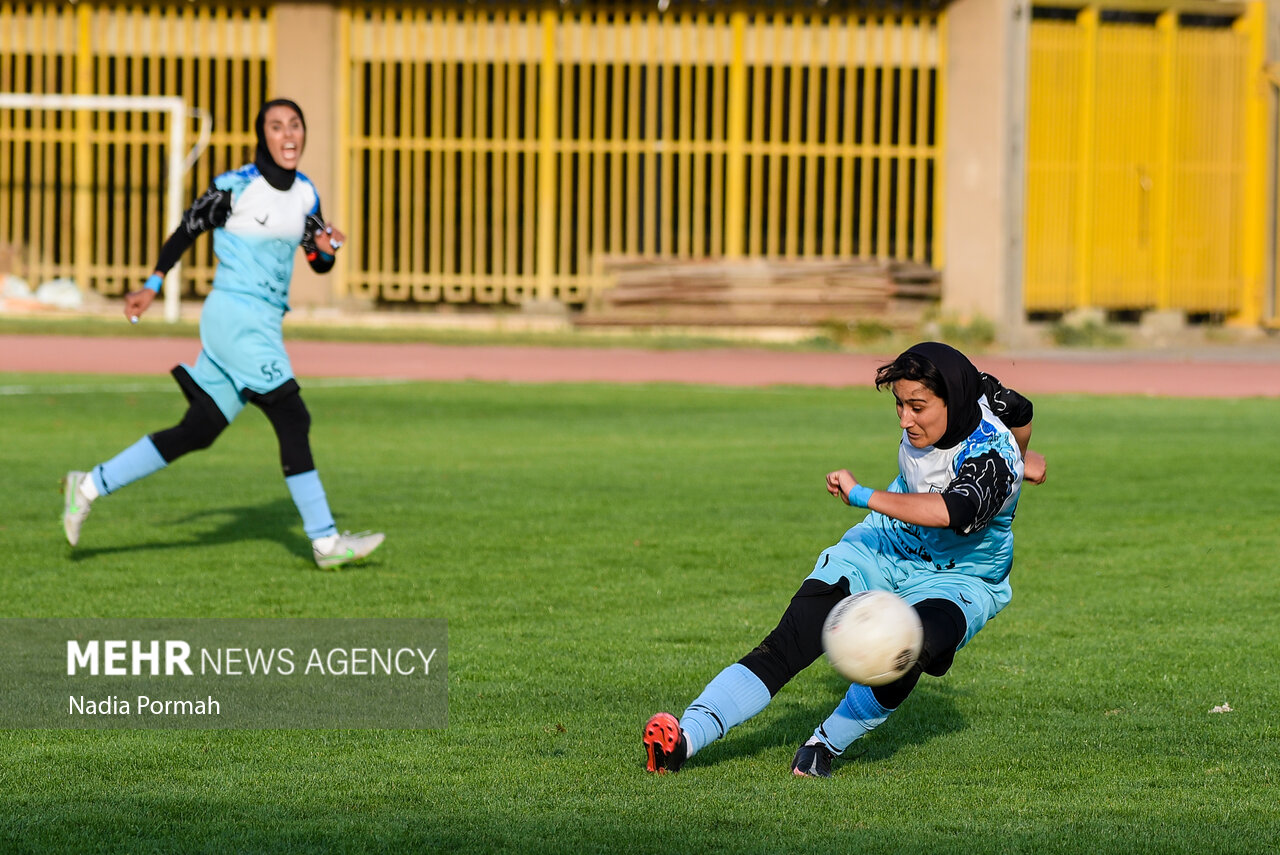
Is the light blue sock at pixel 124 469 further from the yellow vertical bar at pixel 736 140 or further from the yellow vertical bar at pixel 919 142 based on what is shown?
the yellow vertical bar at pixel 919 142

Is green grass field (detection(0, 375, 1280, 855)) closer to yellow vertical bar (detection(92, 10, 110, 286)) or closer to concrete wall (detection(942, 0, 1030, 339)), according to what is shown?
concrete wall (detection(942, 0, 1030, 339))

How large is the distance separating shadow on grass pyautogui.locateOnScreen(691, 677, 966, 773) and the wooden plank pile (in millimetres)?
21802

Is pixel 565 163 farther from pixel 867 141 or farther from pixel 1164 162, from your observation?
pixel 1164 162

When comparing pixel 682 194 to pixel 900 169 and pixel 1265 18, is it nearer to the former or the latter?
pixel 900 169

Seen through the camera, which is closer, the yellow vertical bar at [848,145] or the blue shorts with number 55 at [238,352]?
the blue shorts with number 55 at [238,352]

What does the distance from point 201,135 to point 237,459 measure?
15.9m

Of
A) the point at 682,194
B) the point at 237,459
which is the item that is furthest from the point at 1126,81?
the point at 237,459

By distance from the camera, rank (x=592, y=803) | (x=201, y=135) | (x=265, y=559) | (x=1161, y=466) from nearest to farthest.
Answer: (x=592, y=803) → (x=265, y=559) → (x=1161, y=466) → (x=201, y=135)

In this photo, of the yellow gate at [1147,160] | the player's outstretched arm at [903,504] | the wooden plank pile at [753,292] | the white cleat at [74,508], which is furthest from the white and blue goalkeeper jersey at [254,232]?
the yellow gate at [1147,160]

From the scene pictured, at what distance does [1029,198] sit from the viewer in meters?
28.5

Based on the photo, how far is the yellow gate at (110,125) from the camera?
94.9 feet

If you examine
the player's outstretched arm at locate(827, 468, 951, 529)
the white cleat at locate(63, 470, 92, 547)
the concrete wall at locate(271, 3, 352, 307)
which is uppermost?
the concrete wall at locate(271, 3, 352, 307)

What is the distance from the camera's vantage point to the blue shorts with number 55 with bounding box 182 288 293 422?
348 inches

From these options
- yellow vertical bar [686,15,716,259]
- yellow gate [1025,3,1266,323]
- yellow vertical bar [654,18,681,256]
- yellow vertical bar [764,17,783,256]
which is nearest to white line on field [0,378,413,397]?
yellow vertical bar [654,18,681,256]
